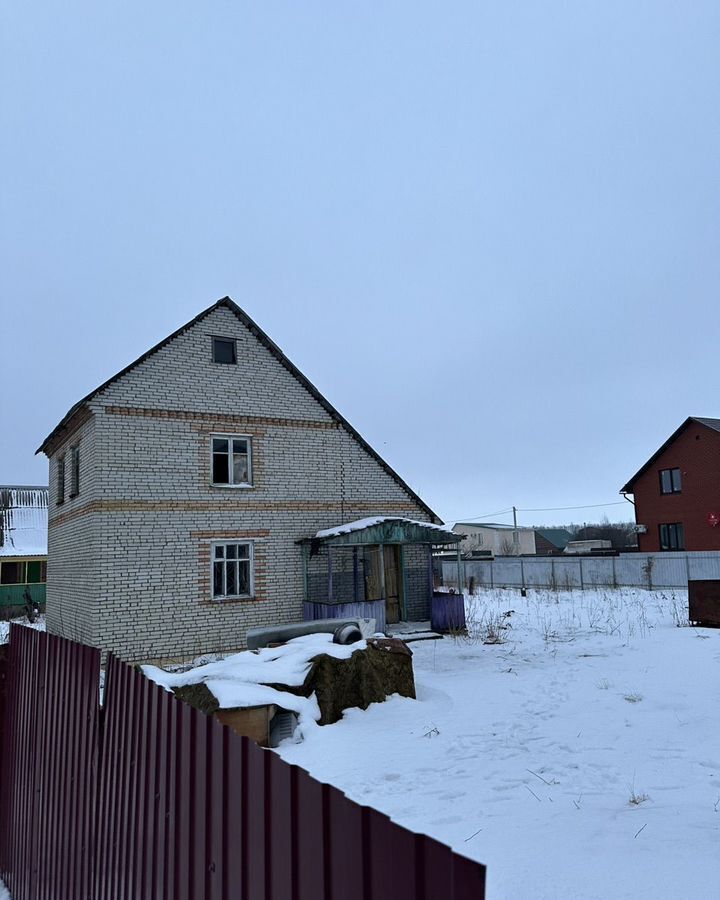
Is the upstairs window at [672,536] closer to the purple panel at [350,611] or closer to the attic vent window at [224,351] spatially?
the purple panel at [350,611]

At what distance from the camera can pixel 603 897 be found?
333cm

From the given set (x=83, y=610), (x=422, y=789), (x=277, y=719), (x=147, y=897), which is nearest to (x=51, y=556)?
(x=83, y=610)

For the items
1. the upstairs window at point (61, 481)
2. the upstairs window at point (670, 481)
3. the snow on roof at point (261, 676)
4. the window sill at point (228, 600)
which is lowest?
the snow on roof at point (261, 676)

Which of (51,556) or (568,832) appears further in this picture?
(51,556)

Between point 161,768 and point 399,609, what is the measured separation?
45.4 ft

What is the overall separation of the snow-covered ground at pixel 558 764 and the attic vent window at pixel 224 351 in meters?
8.30

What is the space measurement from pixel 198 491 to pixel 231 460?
1.12 m

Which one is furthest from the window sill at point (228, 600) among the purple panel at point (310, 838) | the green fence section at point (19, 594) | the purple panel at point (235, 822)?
the green fence section at point (19, 594)

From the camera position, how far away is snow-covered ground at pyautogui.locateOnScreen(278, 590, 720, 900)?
3.70 metres

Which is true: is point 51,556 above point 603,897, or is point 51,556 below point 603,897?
above

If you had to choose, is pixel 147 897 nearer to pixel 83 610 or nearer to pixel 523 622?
pixel 83 610

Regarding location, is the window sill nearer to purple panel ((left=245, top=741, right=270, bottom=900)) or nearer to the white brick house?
the white brick house

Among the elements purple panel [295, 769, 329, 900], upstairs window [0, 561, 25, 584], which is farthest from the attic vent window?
A: upstairs window [0, 561, 25, 584]

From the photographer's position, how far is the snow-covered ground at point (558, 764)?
370 centimetres
